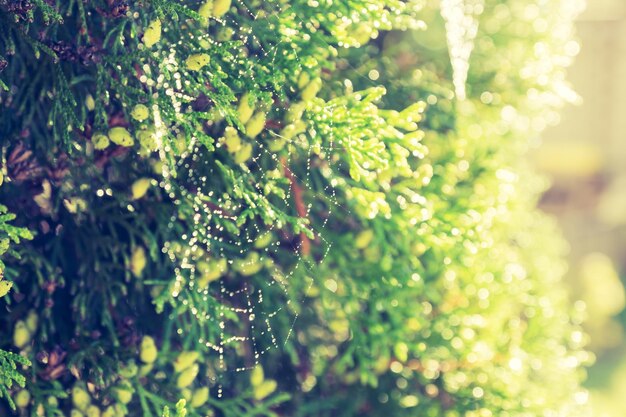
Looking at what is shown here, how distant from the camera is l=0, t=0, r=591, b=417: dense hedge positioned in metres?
1.35

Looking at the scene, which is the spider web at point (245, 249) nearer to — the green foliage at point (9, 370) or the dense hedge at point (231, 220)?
the dense hedge at point (231, 220)

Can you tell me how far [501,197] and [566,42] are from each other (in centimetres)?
60

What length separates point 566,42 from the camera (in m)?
2.26

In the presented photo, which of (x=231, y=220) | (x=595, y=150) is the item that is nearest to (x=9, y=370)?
(x=231, y=220)

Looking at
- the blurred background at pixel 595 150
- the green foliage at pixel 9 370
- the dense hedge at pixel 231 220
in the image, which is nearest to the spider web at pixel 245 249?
the dense hedge at pixel 231 220

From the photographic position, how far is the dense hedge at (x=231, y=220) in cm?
135

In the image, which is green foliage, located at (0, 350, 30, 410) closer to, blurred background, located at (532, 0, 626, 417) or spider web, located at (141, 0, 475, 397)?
spider web, located at (141, 0, 475, 397)

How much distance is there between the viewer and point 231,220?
4.90 ft

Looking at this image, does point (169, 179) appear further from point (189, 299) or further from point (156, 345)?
point (156, 345)

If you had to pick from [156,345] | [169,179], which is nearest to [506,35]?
[169,179]

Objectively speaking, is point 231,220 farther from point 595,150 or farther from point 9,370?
point 595,150


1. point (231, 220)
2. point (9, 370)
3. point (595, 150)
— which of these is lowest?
point (595, 150)

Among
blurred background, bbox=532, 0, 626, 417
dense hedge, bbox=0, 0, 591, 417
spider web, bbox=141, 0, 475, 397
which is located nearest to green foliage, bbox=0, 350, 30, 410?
dense hedge, bbox=0, 0, 591, 417

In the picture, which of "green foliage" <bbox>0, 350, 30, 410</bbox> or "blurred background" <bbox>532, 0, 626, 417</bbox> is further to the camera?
"blurred background" <bbox>532, 0, 626, 417</bbox>
